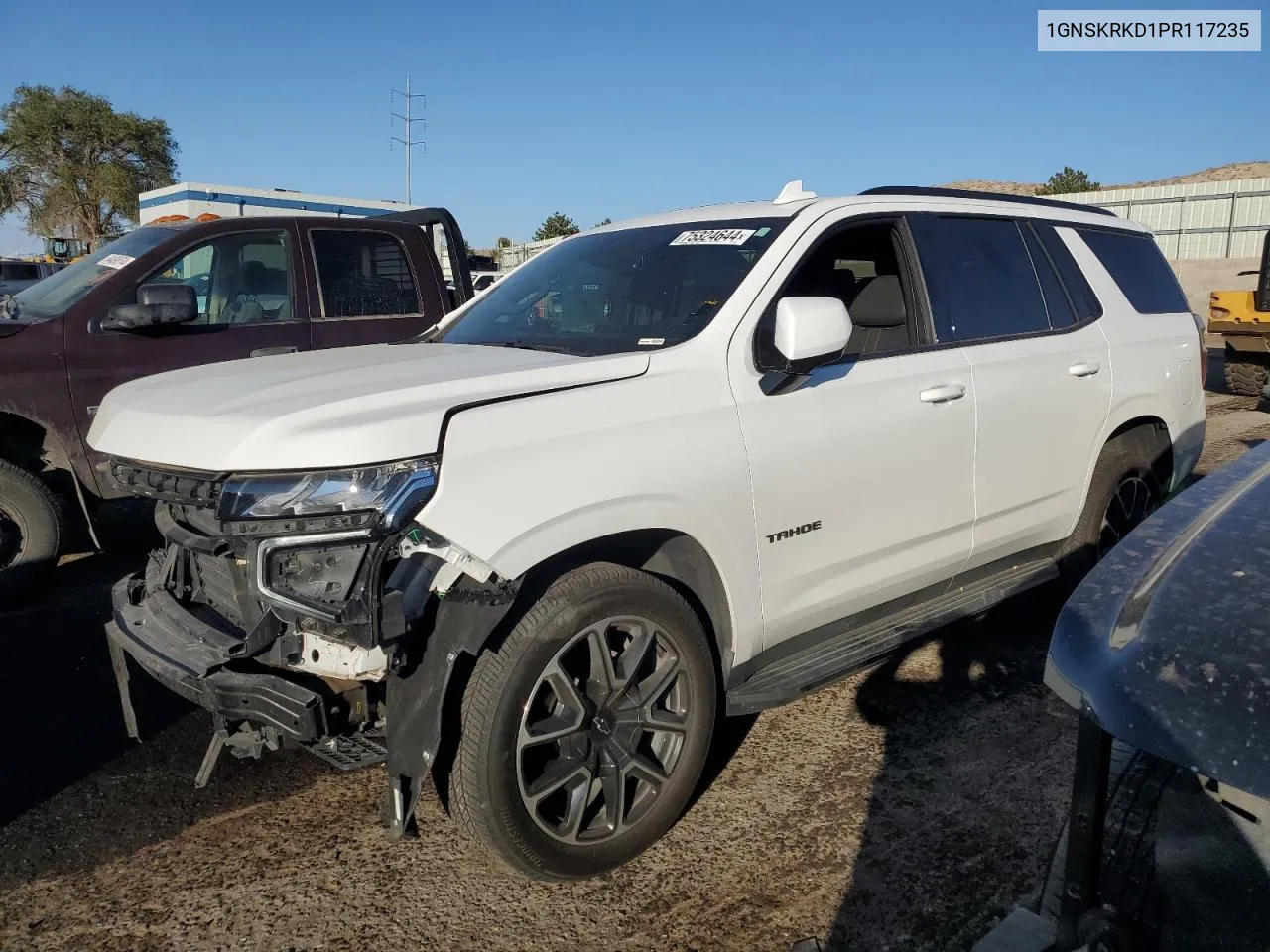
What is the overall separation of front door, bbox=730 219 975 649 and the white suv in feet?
0.04

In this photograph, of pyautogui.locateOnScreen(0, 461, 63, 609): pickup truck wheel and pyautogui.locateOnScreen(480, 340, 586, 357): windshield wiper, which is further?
pyautogui.locateOnScreen(0, 461, 63, 609): pickup truck wheel

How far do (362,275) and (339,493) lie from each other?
421 cm

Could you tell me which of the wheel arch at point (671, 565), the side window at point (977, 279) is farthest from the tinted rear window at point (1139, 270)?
the wheel arch at point (671, 565)

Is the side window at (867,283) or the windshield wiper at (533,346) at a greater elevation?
the side window at (867,283)

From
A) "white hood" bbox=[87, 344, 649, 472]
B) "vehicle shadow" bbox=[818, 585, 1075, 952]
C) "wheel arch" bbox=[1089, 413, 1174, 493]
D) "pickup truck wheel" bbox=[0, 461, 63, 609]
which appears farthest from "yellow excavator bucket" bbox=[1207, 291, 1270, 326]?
"pickup truck wheel" bbox=[0, 461, 63, 609]

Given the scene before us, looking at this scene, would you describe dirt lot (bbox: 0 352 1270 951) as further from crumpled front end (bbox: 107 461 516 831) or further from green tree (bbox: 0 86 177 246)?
green tree (bbox: 0 86 177 246)

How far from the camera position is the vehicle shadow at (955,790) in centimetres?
264

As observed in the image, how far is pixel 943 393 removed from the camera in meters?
3.61

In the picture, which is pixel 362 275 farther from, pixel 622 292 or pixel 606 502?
pixel 606 502

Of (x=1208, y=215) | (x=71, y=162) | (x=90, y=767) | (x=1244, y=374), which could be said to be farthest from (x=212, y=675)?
(x=71, y=162)

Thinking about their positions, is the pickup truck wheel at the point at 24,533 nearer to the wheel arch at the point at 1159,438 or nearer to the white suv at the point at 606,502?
the white suv at the point at 606,502

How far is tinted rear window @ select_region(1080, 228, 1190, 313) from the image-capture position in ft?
15.5

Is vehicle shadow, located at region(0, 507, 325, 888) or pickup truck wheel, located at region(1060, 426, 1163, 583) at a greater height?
pickup truck wheel, located at region(1060, 426, 1163, 583)

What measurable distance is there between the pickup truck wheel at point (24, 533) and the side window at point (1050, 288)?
16.3 feet
